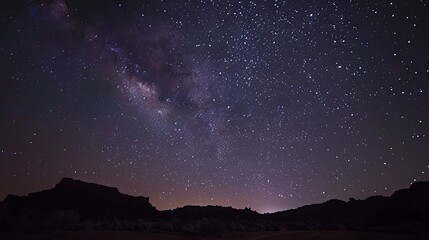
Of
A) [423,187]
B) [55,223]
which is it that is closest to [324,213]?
[423,187]

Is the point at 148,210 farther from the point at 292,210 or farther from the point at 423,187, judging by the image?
the point at 423,187

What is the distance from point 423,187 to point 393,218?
18.4 metres

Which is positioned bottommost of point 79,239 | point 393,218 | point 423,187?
point 79,239

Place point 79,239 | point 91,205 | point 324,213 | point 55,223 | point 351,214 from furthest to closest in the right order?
1. point 91,205
2. point 324,213
3. point 351,214
4. point 55,223
5. point 79,239

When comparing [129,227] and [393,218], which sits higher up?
[393,218]

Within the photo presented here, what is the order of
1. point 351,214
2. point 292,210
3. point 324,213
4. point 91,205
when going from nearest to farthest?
point 351,214 → point 324,213 → point 292,210 → point 91,205

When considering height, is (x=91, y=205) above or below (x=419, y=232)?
above

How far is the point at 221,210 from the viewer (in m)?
61.8

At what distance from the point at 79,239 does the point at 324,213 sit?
4620 cm

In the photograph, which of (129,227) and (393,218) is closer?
(129,227)

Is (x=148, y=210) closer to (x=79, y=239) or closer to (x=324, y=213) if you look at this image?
(x=324, y=213)

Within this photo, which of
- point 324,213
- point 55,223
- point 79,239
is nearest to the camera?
point 79,239

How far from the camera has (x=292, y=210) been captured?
184ft

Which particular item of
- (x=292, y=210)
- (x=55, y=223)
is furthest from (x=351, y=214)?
(x=55, y=223)
